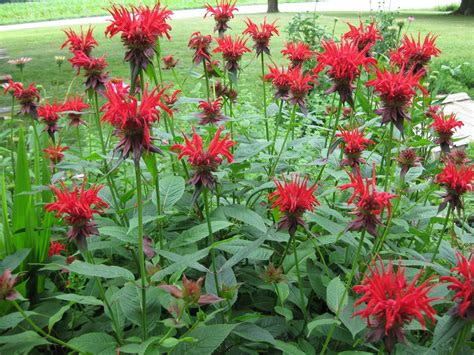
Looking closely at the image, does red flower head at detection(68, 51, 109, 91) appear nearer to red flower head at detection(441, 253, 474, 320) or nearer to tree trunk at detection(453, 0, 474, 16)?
red flower head at detection(441, 253, 474, 320)

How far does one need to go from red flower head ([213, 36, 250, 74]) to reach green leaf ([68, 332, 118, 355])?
1.04 m

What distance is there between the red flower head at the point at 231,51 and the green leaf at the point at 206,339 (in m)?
1.02

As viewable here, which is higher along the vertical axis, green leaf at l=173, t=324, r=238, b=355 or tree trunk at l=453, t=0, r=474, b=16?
tree trunk at l=453, t=0, r=474, b=16

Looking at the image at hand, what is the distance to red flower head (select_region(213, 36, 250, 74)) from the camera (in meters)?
1.75

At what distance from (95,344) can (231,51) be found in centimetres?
109

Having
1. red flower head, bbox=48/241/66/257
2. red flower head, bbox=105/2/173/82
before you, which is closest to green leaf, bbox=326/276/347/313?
red flower head, bbox=105/2/173/82

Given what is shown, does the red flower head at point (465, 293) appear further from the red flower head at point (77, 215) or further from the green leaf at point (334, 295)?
the red flower head at point (77, 215)

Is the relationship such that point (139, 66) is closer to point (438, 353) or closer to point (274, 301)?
point (274, 301)

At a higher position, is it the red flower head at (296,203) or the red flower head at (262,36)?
the red flower head at (262,36)

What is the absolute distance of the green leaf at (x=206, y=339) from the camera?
1.00 m

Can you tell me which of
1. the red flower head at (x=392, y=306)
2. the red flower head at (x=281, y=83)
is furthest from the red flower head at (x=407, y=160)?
the red flower head at (x=392, y=306)

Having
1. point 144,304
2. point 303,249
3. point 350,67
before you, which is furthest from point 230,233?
point 350,67

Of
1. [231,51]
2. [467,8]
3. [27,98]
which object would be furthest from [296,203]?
[467,8]

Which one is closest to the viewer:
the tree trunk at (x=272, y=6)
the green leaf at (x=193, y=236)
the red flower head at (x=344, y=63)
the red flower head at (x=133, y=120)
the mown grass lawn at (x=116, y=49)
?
the red flower head at (x=133, y=120)
